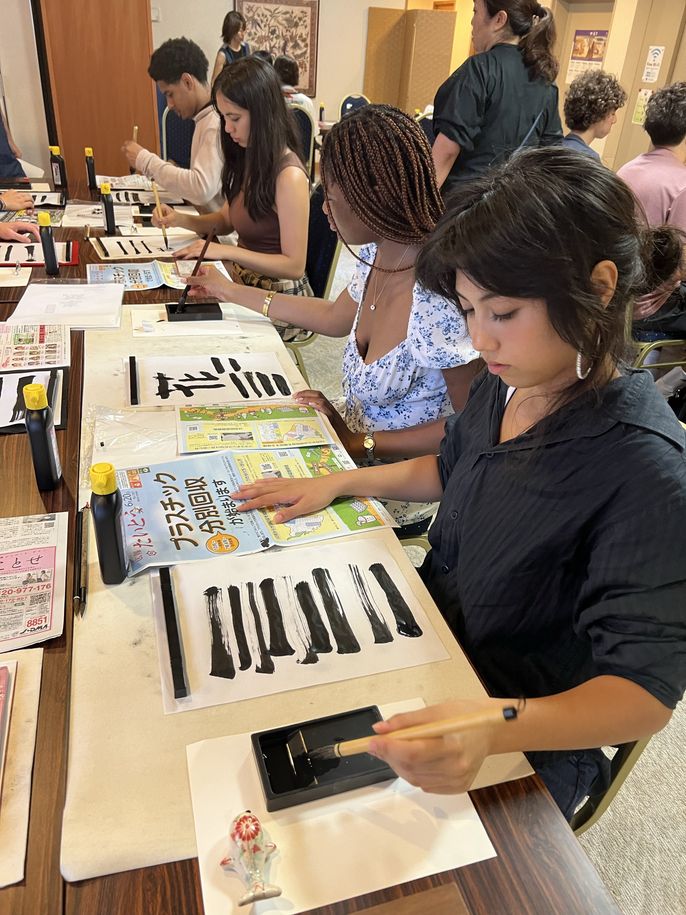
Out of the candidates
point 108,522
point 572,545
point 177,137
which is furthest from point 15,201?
point 572,545

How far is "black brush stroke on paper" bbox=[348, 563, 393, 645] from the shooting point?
0.81m

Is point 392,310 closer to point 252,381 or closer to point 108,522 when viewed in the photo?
point 252,381

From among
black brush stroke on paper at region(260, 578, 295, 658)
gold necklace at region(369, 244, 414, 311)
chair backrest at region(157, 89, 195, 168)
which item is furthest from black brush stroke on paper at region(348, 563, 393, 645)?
chair backrest at region(157, 89, 195, 168)

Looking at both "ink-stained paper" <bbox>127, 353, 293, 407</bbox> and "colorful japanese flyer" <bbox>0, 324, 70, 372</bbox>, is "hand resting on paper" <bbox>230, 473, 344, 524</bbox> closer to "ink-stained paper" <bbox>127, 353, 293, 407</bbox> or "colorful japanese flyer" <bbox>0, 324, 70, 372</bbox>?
"ink-stained paper" <bbox>127, 353, 293, 407</bbox>

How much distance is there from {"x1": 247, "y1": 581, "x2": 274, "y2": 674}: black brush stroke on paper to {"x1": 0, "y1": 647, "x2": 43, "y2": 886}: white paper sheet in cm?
25

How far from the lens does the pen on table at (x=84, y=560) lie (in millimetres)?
821

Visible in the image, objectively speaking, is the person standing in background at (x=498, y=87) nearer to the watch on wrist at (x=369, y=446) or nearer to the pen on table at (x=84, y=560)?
the watch on wrist at (x=369, y=446)

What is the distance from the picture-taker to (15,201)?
2.54 metres

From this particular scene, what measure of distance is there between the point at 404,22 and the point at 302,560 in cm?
707

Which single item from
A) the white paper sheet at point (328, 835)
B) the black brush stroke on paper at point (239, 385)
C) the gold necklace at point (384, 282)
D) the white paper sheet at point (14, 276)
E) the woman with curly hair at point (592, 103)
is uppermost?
the woman with curly hair at point (592, 103)

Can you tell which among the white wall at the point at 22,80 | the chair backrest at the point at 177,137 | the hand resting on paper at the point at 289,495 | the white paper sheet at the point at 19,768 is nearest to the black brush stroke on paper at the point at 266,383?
the hand resting on paper at the point at 289,495

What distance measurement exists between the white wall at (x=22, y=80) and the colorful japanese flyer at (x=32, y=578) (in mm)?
3965

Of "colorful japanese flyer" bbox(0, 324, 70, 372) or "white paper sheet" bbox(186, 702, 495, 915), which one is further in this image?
"colorful japanese flyer" bbox(0, 324, 70, 372)

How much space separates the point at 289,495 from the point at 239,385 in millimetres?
452
